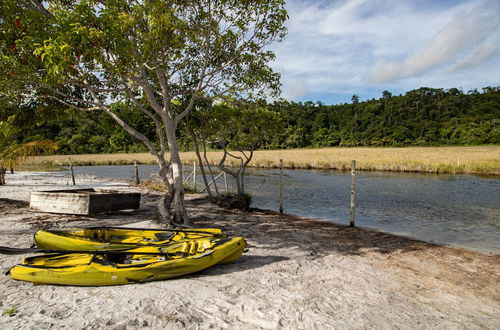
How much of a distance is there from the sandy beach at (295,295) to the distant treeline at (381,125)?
167 feet

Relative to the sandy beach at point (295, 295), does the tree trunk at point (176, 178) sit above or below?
above

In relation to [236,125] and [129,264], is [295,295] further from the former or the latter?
[236,125]

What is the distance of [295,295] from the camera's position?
5.09 meters

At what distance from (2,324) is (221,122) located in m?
10.4

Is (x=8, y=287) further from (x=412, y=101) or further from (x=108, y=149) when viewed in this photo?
(x=412, y=101)

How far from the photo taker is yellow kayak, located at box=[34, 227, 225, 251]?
6.34 metres

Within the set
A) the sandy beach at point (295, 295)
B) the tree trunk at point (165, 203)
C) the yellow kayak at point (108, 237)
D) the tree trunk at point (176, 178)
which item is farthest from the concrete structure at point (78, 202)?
the yellow kayak at point (108, 237)

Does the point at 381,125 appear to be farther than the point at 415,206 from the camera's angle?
Yes

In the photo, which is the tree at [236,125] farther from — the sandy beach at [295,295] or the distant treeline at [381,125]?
the distant treeline at [381,125]

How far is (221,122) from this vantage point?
44.3 ft

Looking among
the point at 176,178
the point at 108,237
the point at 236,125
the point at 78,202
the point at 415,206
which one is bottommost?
the point at 415,206

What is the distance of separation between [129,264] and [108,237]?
2.11 meters

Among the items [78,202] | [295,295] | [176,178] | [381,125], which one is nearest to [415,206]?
[176,178]

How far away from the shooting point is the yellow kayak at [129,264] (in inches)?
197
